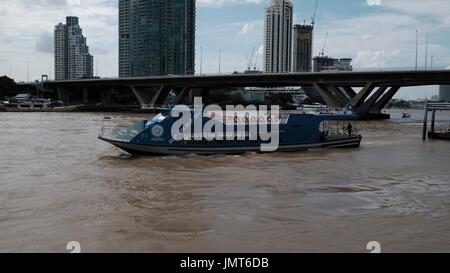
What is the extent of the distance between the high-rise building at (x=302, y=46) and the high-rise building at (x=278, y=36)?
260cm

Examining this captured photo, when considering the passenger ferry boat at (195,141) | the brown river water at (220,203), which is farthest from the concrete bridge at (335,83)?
the brown river water at (220,203)

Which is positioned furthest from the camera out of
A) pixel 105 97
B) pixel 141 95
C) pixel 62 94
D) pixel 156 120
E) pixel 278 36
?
pixel 278 36

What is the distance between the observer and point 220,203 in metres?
17.0

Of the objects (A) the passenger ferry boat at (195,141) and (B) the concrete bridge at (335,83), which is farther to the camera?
(B) the concrete bridge at (335,83)

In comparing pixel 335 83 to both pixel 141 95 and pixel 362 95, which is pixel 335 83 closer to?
pixel 362 95

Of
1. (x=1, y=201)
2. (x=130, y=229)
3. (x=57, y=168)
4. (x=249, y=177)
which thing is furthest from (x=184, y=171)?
(x=130, y=229)

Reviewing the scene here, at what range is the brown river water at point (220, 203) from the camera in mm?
12469

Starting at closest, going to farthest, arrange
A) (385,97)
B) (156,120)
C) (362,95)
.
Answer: (156,120) < (362,95) < (385,97)

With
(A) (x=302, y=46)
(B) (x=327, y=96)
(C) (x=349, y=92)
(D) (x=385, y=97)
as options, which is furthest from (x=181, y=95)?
(A) (x=302, y=46)

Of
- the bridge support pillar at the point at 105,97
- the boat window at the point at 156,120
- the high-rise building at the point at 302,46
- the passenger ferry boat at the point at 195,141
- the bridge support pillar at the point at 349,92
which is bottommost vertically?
the passenger ferry boat at the point at 195,141

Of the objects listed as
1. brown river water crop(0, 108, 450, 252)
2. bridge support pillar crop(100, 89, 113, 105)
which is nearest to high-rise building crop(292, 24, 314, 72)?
bridge support pillar crop(100, 89, 113, 105)

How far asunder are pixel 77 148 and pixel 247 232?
23.3 meters

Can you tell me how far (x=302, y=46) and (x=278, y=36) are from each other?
27.5 ft

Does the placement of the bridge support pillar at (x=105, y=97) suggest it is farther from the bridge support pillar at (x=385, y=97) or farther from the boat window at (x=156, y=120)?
the boat window at (x=156, y=120)
